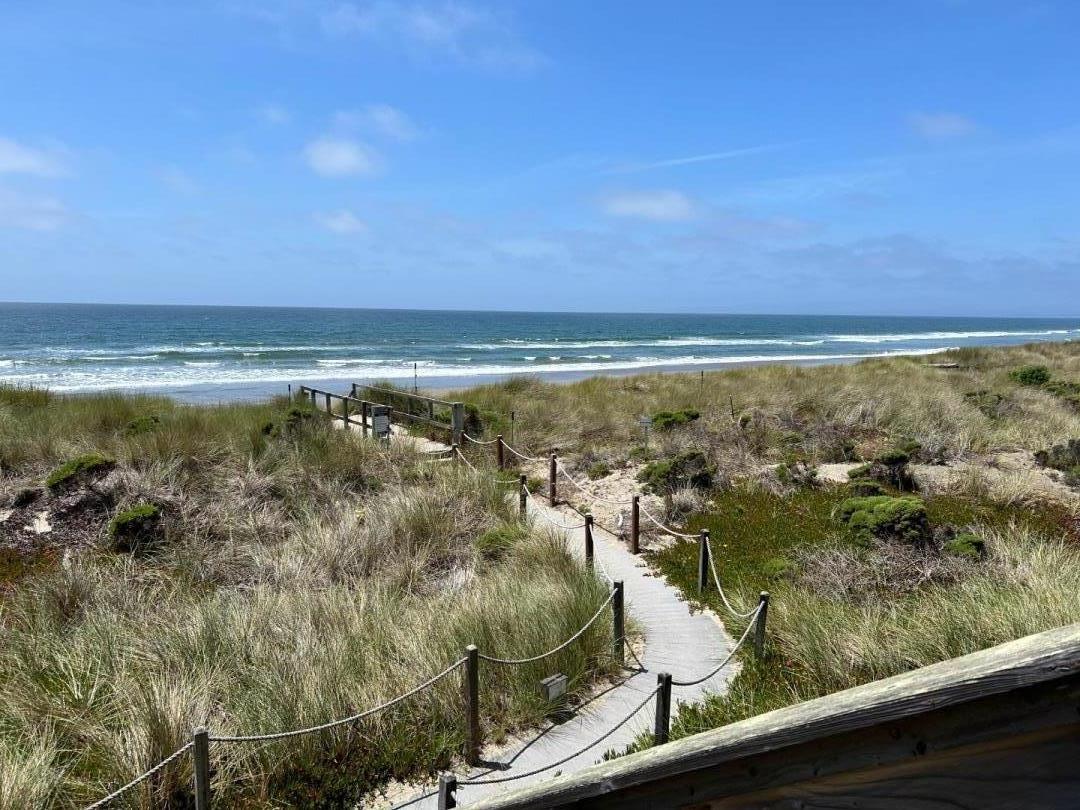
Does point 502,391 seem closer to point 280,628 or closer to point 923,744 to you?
point 280,628

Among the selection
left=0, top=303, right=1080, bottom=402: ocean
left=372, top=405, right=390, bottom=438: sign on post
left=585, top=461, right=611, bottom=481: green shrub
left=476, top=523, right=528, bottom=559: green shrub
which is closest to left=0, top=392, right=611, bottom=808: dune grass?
left=476, top=523, right=528, bottom=559: green shrub

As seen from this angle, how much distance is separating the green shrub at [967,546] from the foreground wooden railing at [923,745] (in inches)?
332

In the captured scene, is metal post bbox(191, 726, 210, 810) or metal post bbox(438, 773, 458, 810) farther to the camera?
→ metal post bbox(191, 726, 210, 810)

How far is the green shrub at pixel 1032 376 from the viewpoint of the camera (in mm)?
24516

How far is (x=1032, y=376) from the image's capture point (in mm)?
24875

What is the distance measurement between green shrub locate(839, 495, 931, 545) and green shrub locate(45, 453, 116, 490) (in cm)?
1185

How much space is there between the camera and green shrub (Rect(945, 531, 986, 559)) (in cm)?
833

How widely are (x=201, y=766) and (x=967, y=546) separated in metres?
8.40

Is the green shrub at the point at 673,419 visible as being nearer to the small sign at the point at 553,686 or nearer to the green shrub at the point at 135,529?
the green shrub at the point at 135,529

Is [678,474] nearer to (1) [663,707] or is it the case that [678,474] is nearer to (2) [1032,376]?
(1) [663,707]

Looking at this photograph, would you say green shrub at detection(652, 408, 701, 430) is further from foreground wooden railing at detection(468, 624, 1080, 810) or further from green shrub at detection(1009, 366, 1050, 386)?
foreground wooden railing at detection(468, 624, 1080, 810)

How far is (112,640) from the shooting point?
607 centimetres

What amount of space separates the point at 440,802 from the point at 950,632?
4.40 metres

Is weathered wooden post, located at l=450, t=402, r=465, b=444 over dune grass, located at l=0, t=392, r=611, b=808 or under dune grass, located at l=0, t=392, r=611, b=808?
over
